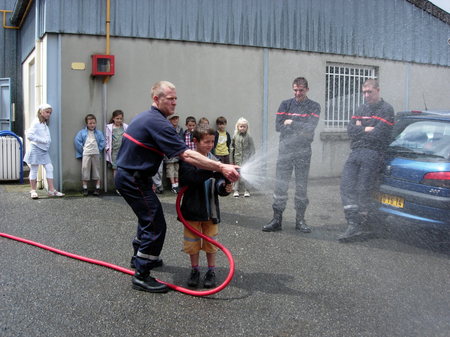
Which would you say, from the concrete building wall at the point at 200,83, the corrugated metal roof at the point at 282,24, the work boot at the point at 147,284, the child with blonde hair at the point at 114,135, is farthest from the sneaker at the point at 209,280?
the corrugated metal roof at the point at 282,24

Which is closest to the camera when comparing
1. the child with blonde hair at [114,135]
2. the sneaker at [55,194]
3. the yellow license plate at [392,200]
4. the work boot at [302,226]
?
the yellow license plate at [392,200]

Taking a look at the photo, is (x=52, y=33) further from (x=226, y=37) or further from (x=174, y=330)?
(x=174, y=330)

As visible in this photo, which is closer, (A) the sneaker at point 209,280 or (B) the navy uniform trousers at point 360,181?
(A) the sneaker at point 209,280

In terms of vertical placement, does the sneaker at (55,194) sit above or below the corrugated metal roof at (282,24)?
below

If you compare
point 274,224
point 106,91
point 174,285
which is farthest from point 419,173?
point 106,91

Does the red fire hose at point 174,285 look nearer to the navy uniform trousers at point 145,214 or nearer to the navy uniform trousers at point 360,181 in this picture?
the navy uniform trousers at point 145,214

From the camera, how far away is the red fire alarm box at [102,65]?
9922 millimetres

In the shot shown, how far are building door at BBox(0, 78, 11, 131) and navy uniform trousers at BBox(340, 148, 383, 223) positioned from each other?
437 inches

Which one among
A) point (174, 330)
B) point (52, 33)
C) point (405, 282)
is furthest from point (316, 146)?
point (174, 330)

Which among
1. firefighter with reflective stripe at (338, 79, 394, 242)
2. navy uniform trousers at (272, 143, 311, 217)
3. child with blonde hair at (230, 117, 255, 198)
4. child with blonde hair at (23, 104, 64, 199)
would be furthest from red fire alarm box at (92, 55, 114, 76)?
firefighter with reflective stripe at (338, 79, 394, 242)

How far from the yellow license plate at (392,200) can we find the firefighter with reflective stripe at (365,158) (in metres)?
0.20

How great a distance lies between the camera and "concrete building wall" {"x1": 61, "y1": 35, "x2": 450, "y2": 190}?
397 inches

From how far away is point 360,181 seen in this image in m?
6.79

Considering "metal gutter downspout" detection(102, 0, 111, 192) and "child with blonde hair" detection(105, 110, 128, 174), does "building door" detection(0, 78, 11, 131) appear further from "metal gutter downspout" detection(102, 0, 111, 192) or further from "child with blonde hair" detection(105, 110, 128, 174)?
"child with blonde hair" detection(105, 110, 128, 174)
